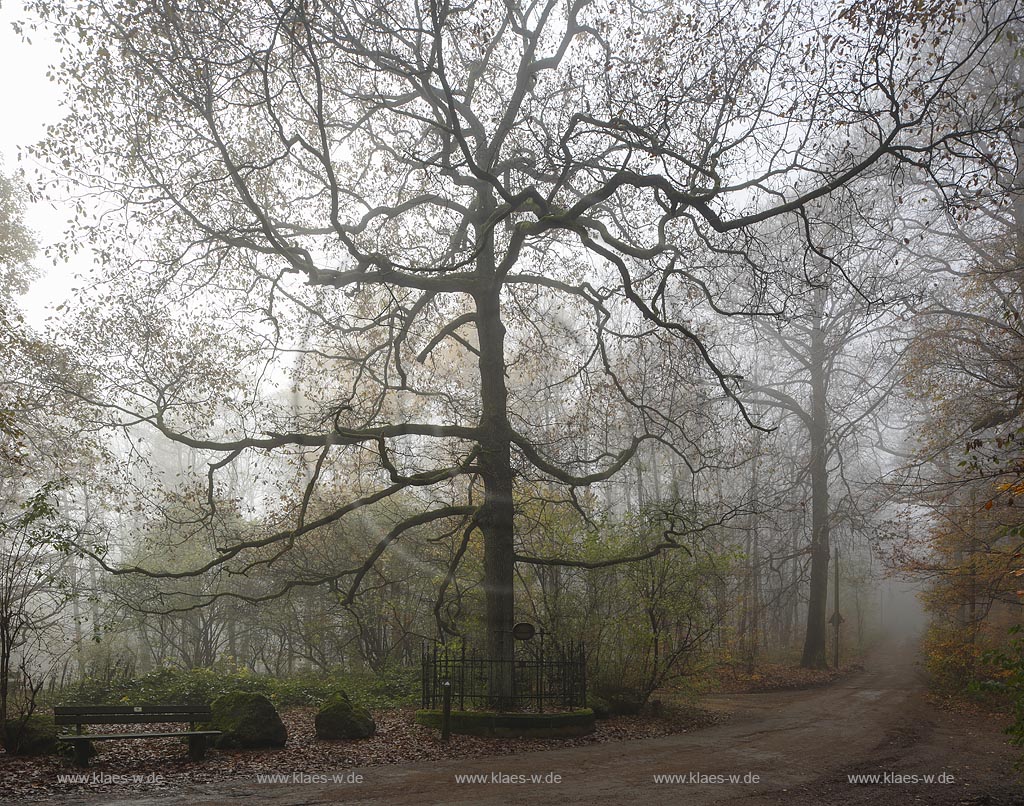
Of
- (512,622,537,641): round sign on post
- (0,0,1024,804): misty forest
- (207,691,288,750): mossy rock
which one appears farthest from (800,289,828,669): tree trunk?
(207,691,288,750): mossy rock

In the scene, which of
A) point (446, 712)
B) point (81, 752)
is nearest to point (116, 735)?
point (81, 752)

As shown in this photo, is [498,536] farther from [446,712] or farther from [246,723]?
[246,723]

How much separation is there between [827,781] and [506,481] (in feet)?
20.1

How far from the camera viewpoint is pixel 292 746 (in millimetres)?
8852

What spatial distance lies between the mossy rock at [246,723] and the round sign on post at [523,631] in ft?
12.6

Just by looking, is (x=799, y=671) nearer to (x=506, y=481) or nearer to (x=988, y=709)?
(x=988, y=709)

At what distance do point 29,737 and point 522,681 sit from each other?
702 cm

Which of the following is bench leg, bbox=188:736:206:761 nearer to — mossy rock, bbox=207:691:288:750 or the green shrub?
mossy rock, bbox=207:691:288:750

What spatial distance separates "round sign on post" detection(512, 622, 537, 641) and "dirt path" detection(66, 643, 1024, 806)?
6.45 feet

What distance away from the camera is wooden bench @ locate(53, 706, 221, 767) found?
7.30 meters

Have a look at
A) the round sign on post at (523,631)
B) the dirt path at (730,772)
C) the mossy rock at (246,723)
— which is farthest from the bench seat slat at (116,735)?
the round sign on post at (523,631)

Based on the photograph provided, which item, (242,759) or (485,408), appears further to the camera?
(485,408)

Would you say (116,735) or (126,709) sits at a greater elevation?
(126,709)

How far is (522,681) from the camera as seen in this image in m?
11.9
